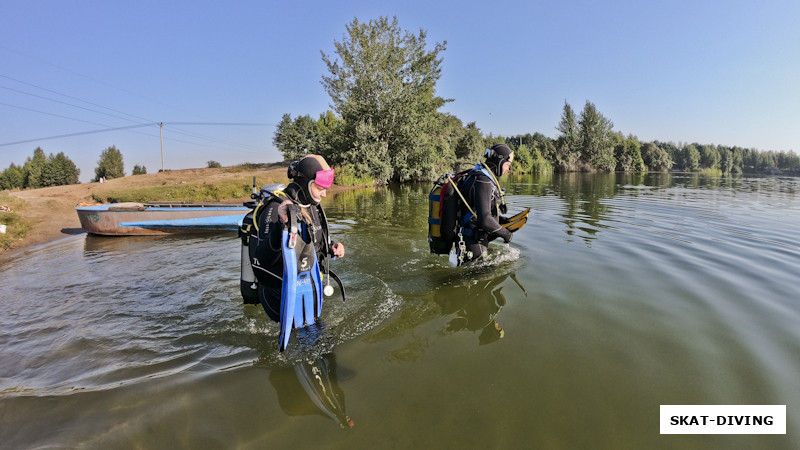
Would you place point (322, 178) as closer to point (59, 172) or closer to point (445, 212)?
point (445, 212)

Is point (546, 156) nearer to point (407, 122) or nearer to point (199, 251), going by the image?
point (407, 122)

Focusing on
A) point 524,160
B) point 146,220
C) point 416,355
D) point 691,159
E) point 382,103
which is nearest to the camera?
point 416,355

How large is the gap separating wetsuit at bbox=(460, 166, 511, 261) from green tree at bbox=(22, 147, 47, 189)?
357 feet

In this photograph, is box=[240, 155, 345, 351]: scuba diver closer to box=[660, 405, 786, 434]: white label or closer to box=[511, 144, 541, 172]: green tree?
box=[660, 405, 786, 434]: white label

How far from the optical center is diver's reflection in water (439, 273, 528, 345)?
178 inches

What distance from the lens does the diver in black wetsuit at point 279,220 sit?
11.5 feet

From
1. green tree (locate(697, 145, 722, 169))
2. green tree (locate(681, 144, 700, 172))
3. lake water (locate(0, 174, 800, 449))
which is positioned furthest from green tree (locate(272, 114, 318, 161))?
green tree (locate(697, 145, 722, 169))

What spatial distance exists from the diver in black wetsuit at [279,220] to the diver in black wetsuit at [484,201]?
2.87 metres

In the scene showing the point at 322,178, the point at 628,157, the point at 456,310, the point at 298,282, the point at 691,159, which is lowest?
the point at 456,310

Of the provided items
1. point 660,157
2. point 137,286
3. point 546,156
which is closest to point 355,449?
point 137,286

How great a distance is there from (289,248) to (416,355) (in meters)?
1.86

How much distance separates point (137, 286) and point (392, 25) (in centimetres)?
3554

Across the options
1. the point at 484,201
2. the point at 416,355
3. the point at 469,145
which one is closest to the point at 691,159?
the point at 469,145

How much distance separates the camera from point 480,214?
5.86 meters
